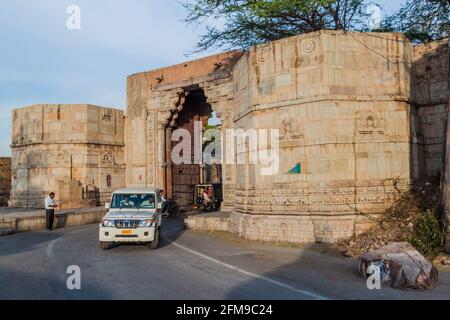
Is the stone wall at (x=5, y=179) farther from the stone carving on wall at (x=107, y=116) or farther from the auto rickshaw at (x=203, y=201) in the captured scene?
the auto rickshaw at (x=203, y=201)

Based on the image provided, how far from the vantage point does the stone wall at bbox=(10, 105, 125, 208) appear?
90.3 ft

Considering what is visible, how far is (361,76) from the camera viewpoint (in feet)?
45.1

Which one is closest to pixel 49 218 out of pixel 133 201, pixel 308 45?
pixel 133 201

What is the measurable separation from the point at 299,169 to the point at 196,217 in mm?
6203

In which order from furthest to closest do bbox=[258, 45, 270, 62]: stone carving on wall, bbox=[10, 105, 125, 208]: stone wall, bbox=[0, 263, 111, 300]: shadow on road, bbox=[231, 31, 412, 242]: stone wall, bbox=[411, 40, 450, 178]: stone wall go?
bbox=[10, 105, 125, 208]: stone wall < bbox=[258, 45, 270, 62]: stone carving on wall < bbox=[411, 40, 450, 178]: stone wall < bbox=[231, 31, 412, 242]: stone wall < bbox=[0, 263, 111, 300]: shadow on road

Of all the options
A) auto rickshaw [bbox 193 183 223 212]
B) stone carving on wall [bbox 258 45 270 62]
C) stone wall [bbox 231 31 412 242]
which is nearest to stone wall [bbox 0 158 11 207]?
auto rickshaw [bbox 193 183 223 212]

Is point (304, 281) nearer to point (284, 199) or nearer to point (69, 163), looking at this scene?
point (284, 199)

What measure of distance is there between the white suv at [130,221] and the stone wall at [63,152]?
14.0 metres

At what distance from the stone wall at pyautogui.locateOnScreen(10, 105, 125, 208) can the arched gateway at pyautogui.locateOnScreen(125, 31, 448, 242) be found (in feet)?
50.3

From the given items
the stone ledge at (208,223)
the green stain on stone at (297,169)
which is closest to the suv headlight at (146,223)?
the green stain on stone at (297,169)

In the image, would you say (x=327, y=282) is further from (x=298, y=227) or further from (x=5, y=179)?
(x=5, y=179)

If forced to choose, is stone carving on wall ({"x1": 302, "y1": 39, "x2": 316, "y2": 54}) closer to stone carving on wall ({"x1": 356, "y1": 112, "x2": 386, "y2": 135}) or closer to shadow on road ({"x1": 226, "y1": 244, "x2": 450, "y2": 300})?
stone carving on wall ({"x1": 356, "y1": 112, "x2": 386, "y2": 135})

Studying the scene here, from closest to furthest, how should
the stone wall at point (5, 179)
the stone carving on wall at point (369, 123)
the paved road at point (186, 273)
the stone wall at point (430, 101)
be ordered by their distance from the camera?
1. the paved road at point (186, 273)
2. the stone carving on wall at point (369, 123)
3. the stone wall at point (430, 101)
4. the stone wall at point (5, 179)

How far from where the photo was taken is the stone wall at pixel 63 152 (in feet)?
90.3
